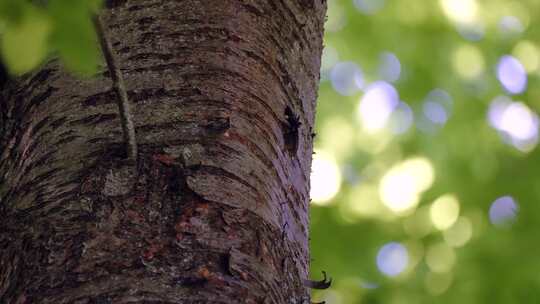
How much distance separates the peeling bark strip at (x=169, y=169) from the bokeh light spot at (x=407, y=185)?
2.53 metres

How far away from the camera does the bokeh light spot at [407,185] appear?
4.02 metres

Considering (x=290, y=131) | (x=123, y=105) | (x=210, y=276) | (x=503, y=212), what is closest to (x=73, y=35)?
(x=123, y=105)

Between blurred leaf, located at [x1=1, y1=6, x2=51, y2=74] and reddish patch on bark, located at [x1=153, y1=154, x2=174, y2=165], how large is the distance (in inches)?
10.9

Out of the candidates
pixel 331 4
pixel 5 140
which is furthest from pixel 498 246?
pixel 5 140

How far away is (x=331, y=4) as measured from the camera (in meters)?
4.31

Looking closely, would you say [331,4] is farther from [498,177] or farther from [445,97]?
[498,177]

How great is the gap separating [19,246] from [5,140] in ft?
1.24

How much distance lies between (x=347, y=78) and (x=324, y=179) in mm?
692

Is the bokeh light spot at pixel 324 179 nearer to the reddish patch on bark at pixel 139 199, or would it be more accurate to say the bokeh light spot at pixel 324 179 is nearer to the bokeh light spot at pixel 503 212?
the bokeh light spot at pixel 503 212

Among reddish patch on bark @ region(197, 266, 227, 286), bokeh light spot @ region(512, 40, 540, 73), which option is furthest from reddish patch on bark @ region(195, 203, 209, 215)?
bokeh light spot @ region(512, 40, 540, 73)

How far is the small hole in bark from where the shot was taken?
4.70 feet

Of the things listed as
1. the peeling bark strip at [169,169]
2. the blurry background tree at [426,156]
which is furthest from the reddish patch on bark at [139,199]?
Answer: the blurry background tree at [426,156]

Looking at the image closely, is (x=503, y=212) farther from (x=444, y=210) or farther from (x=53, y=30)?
(x=53, y=30)

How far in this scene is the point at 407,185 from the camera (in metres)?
4.07
